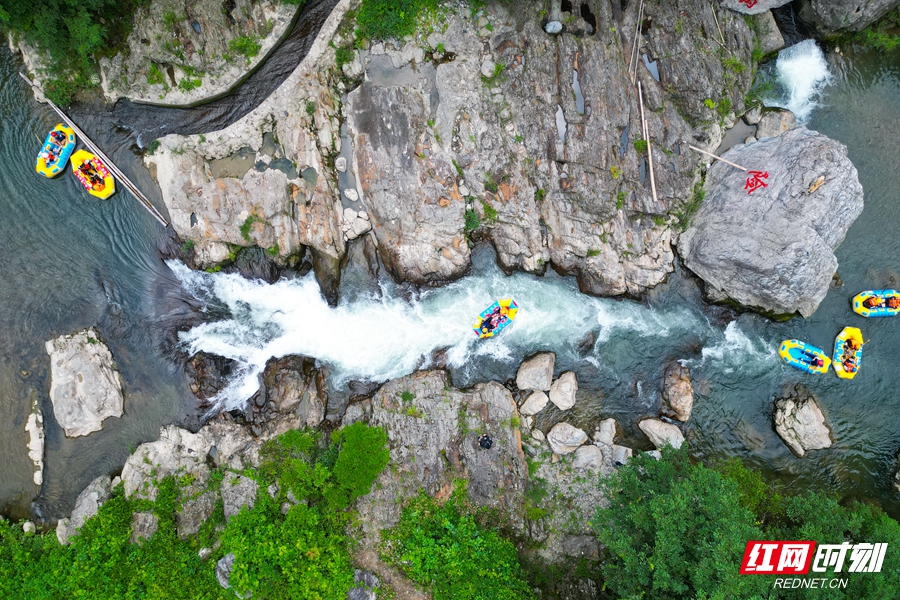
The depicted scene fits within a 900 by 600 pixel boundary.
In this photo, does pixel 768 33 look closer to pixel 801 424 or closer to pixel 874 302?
pixel 874 302

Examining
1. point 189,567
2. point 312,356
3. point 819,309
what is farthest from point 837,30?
→ point 189,567

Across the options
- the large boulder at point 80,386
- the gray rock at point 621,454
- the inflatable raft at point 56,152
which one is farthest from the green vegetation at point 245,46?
the gray rock at point 621,454

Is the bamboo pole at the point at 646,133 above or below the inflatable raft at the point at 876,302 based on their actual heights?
above

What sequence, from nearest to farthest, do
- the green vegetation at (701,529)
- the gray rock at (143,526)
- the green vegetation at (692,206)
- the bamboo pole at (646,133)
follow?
the green vegetation at (701,529)
the gray rock at (143,526)
the bamboo pole at (646,133)
the green vegetation at (692,206)

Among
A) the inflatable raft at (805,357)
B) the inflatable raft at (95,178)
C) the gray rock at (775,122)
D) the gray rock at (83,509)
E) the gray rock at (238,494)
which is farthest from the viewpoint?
the gray rock at (775,122)

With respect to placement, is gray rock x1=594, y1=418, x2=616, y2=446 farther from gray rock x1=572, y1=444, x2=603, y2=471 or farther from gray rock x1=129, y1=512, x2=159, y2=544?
gray rock x1=129, y1=512, x2=159, y2=544

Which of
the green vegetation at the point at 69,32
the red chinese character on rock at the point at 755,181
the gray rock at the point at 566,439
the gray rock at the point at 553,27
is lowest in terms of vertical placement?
the gray rock at the point at 566,439

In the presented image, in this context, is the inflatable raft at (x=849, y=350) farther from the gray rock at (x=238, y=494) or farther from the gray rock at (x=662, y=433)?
the gray rock at (x=238, y=494)
